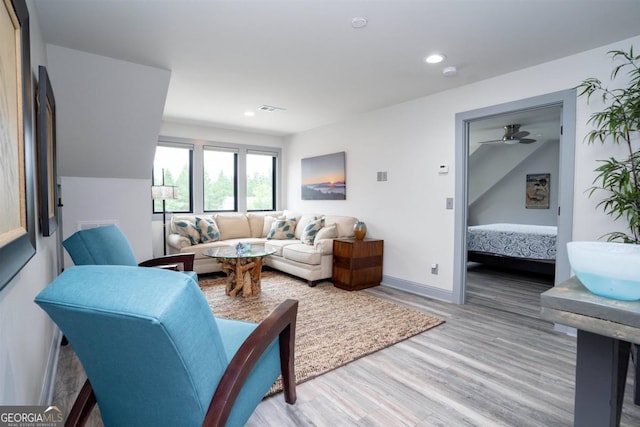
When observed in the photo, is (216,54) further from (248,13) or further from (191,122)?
(191,122)

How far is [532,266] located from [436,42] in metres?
3.77

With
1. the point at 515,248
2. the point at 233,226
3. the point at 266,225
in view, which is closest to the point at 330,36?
the point at 233,226

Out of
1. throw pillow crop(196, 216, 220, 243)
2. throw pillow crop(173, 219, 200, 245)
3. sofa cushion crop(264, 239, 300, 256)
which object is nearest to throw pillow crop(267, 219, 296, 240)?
sofa cushion crop(264, 239, 300, 256)

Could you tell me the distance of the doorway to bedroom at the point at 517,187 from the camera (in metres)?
2.74

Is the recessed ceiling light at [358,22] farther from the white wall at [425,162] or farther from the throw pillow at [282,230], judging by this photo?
the throw pillow at [282,230]

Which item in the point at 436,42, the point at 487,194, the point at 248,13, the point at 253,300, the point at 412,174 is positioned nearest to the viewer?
the point at 248,13

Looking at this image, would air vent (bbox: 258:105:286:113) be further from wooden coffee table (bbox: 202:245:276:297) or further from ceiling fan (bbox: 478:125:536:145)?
ceiling fan (bbox: 478:125:536:145)

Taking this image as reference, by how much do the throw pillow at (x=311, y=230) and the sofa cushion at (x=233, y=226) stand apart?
1.17 meters

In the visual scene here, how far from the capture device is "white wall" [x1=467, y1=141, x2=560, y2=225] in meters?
5.93

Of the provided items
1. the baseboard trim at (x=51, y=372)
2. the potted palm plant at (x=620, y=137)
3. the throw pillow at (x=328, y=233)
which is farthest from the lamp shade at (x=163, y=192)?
the potted palm plant at (x=620, y=137)

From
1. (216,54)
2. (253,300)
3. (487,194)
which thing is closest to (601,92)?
(216,54)

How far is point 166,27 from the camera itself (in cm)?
225

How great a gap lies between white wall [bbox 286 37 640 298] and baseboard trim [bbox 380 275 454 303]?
0.03m

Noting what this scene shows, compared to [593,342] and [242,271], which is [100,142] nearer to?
[242,271]
